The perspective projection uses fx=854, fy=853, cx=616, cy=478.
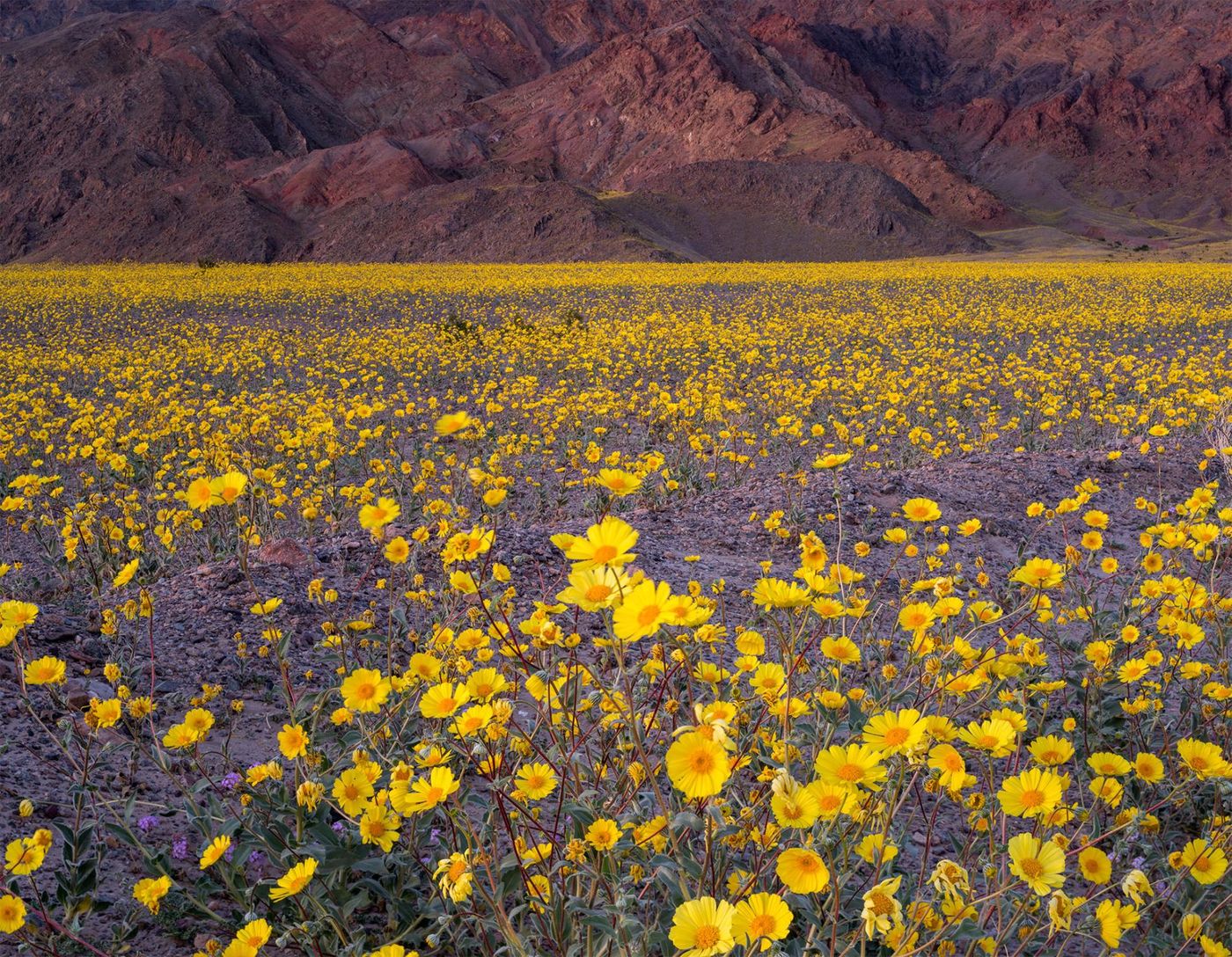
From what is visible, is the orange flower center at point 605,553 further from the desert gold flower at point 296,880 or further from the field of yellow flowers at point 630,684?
the desert gold flower at point 296,880

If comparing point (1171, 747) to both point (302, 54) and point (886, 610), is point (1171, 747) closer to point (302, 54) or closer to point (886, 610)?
point (886, 610)

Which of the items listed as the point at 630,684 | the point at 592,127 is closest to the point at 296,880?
the point at 630,684

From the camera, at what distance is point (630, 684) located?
1.82 metres

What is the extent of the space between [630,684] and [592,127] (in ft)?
275

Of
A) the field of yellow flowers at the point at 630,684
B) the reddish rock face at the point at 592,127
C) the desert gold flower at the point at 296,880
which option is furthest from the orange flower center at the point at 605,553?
the reddish rock face at the point at 592,127

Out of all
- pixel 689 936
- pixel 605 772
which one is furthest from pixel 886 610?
pixel 689 936

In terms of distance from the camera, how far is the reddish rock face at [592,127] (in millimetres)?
57156

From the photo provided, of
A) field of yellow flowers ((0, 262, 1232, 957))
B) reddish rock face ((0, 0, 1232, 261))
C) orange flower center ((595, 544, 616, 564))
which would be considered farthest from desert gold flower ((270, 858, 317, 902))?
reddish rock face ((0, 0, 1232, 261))

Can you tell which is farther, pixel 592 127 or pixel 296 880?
pixel 592 127

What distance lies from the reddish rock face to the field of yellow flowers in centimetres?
4106

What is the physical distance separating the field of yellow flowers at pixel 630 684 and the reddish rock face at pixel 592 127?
135 feet

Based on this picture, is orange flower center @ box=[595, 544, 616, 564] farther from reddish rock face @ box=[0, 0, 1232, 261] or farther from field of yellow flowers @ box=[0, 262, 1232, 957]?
reddish rock face @ box=[0, 0, 1232, 261]

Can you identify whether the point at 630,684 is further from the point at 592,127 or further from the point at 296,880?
the point at 592,127

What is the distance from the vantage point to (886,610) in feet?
14.4
